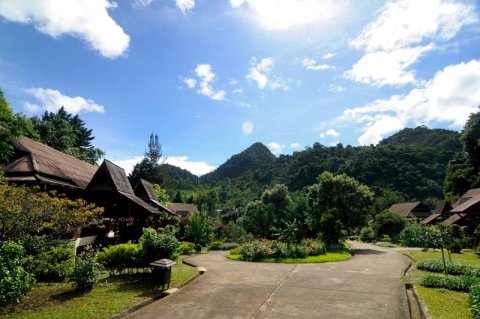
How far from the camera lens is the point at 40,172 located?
17.3m

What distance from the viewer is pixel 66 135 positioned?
41656mm

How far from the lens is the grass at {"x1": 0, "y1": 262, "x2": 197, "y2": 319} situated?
873 cm

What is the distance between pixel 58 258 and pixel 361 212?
27.2 m

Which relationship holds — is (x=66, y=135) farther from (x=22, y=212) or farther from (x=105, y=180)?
(x=22, y=212)

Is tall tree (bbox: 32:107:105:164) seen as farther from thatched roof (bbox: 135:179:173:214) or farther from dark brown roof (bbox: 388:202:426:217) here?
dark brown roof (bbox: 388:202:426:217)

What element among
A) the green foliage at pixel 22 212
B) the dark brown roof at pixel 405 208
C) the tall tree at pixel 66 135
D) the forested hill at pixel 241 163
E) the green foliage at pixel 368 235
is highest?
the forested hill at pixel 241 163

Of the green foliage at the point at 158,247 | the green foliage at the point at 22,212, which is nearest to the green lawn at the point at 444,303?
the green foliage at the point at 158,247

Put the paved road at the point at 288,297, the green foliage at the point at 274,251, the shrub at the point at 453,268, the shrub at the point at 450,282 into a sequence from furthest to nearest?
the green foliage at the point at 274,251, the shrub at the point at 453,268, the shrub at the point at 450,282, the paved road at the point at 288,297

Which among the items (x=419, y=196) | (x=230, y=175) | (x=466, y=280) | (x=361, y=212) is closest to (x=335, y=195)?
(x=361, y=212)

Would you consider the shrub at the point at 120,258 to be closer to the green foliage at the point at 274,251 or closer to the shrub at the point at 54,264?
the shrub at the point at 54,264

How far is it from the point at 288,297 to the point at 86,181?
17.7 meters

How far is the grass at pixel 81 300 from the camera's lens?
8.73 metres

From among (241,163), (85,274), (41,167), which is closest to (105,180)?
(41,167)

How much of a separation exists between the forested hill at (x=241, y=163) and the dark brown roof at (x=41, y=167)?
105m
